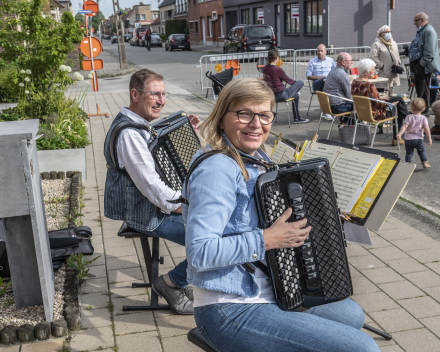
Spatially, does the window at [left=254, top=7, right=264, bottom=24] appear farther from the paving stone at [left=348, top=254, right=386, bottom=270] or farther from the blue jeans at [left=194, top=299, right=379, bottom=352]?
the blue jeans at [left=194, top=299, right=379, bottom=352]

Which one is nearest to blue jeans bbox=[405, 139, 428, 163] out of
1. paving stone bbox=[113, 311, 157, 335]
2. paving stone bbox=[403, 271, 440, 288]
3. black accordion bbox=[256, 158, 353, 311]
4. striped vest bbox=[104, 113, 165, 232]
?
paving stone bbox=[403, 271, 440, 288]

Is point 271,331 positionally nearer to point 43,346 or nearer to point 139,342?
point 139,342

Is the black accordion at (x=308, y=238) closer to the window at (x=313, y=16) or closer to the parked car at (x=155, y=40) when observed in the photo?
the window at (x=313, y=16)

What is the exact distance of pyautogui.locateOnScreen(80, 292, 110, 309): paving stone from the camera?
371cm

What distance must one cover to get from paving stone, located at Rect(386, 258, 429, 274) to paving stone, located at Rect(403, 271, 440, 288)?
72 millimetres

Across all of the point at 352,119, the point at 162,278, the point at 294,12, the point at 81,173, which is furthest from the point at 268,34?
the point at 162,278

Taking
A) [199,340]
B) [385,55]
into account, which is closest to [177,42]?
[385,55]

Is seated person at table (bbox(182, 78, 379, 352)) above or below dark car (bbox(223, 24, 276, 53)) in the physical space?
below

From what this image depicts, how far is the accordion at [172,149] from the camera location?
11.0 ft

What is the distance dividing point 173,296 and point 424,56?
9.17m

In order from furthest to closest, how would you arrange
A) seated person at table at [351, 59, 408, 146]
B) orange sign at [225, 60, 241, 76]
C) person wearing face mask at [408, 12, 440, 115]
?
1. orange sign at [225, 60, 241, 76]
2. person wearing face mask at [408, 12, 440, 115]
3. seated person at table at [351, 59, 408, 146]

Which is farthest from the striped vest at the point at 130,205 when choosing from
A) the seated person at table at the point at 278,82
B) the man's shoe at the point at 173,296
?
the seated person at table at the point at 278,82

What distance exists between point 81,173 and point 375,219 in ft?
16.9

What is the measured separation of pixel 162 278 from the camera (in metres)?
3.49
